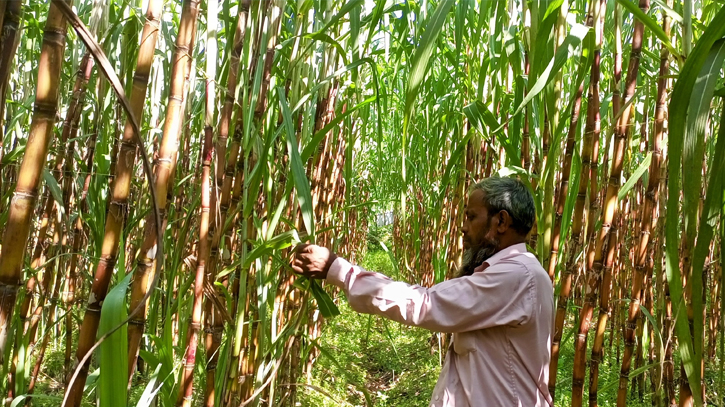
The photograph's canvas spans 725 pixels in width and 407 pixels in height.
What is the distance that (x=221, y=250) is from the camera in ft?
4.12

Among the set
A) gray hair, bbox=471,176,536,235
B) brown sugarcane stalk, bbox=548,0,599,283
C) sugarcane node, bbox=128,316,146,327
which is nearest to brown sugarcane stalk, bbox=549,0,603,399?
brown sugarcane stalk, bbox=548,0,599,283

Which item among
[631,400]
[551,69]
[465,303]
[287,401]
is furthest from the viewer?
[631,400]

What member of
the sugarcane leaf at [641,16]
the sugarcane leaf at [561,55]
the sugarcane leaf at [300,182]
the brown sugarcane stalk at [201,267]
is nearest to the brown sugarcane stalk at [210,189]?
the brown sugarcane stalk at [201,267]

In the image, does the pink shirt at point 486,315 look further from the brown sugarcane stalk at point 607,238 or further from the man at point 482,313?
the brown sugarcane stalk at point 607,238

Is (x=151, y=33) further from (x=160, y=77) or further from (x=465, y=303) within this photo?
(x=160, y=77)

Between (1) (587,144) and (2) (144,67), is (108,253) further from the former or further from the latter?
(1) (587,144)

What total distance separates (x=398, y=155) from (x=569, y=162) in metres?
1.55

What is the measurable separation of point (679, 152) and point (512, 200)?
2.99ft

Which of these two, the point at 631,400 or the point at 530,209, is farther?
the point at 631,400

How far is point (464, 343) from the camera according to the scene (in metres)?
1.26

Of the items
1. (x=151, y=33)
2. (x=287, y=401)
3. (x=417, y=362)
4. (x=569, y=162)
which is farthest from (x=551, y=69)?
(x=417, y=362)

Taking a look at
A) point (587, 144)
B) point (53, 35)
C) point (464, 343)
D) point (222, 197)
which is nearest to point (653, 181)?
point (587, 144)

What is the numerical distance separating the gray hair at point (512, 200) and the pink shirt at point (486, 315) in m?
0.11

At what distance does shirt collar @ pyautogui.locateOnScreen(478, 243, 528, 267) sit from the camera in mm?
1288
